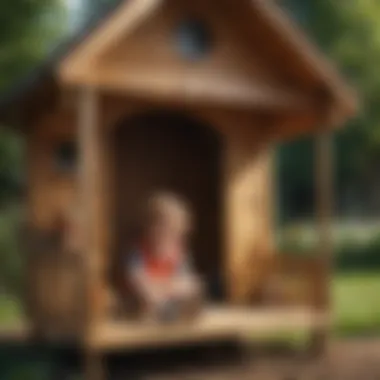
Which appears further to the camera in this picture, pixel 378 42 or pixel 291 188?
pixel 291 188

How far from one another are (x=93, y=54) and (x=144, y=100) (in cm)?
185

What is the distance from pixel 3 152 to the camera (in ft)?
50.8

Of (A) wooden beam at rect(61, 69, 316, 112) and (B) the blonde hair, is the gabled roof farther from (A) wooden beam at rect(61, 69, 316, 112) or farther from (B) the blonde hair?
(B) the blonde hair

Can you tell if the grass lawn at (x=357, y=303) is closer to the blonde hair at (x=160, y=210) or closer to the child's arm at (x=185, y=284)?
the child's arm at (x=185, y=284)

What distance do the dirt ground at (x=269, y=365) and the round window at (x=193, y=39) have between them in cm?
357

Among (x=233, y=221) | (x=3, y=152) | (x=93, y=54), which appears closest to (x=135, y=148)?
(x=233, y=221)

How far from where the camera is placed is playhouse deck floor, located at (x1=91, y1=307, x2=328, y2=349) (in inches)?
402

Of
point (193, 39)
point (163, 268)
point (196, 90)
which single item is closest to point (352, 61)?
point (193, 39)

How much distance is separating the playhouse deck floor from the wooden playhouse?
0.06 feet

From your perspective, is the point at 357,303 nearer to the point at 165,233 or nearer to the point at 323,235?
the point at 323,235

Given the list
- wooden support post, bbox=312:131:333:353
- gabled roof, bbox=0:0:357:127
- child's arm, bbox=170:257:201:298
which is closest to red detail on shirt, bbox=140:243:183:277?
child's arm, bbox=170:257:201:298

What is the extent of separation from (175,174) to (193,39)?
2.03 meters

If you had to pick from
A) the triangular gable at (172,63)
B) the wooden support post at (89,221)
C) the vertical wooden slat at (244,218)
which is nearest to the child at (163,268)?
the wooden support post at (89,221)

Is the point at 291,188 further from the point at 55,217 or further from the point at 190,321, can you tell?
the point at 190,321
